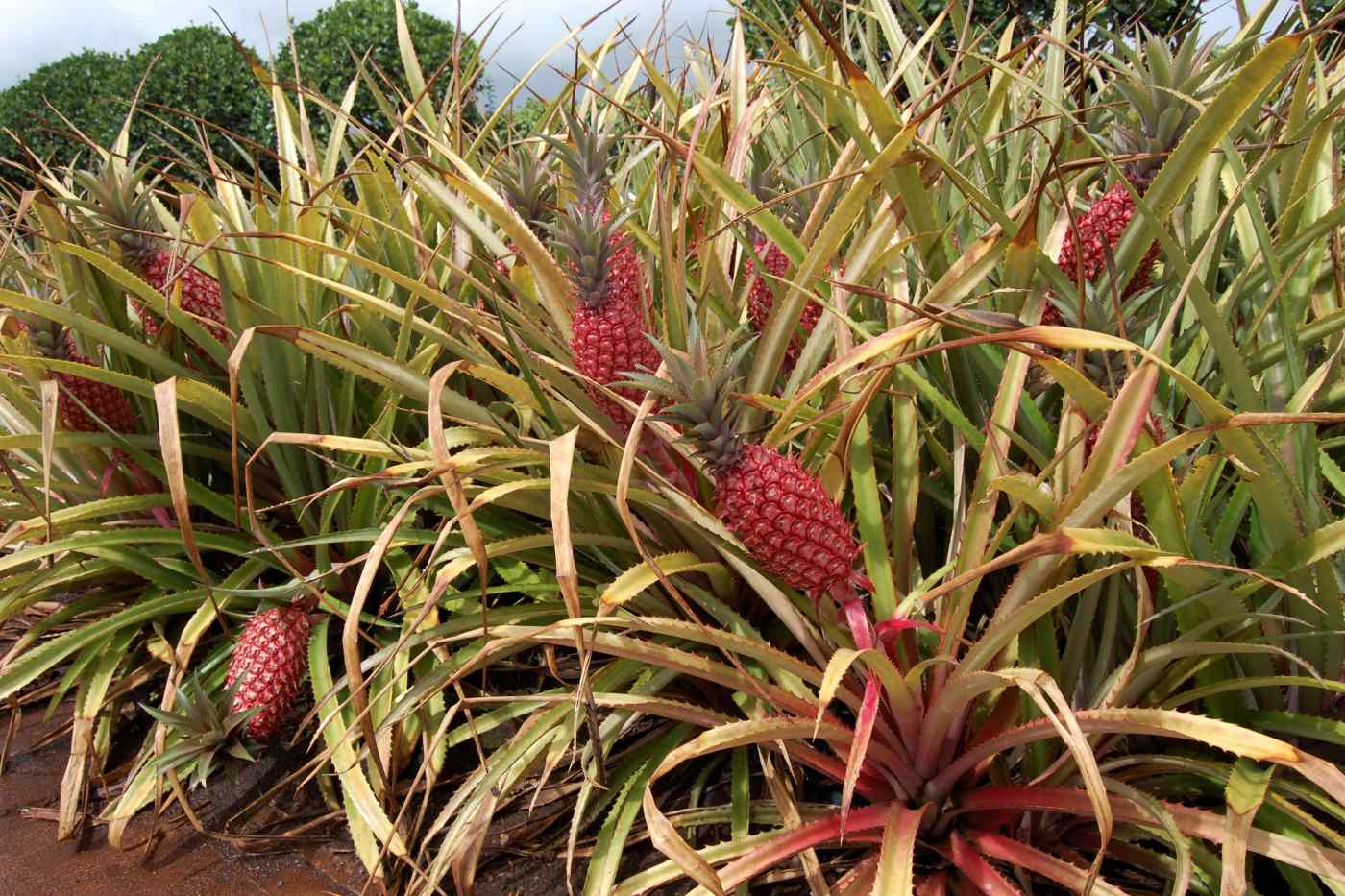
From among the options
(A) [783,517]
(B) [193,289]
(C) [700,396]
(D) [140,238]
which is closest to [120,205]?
(D) [140,238]

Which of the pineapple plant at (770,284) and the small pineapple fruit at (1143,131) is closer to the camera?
the small pineapple fruit at (1143,131)

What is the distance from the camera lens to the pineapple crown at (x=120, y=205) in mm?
1502

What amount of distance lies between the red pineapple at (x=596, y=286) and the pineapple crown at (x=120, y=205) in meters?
0.85

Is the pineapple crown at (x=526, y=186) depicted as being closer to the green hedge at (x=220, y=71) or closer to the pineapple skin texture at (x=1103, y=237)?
the pineapple skin texture at (x=1103, y=237)

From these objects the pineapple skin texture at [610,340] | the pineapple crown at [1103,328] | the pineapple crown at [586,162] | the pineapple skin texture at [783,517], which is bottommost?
the pineapple skin texture at [783,517]

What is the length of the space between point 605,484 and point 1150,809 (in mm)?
703

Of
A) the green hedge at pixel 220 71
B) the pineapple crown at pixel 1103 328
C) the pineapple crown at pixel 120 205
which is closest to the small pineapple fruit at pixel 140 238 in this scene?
the pineapple crown at pixel 120 205

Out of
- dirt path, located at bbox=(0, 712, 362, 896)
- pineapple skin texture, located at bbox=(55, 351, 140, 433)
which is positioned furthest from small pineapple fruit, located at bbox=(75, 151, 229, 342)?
dirt path, located at bbox=(0, 712, 362, 896)

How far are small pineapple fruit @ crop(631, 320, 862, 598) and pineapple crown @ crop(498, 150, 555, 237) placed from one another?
510 millimetres

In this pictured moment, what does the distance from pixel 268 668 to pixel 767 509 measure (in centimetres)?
101

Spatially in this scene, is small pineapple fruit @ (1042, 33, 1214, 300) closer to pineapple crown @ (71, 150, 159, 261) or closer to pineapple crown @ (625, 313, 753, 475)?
pineapple crown @ (625, 313, 753, 475)

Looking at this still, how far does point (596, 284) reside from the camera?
1.07 metres

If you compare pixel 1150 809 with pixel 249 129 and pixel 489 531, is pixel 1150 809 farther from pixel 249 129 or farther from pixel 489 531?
pixel 249 129

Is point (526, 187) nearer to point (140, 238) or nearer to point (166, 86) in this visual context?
point (140, 238)
